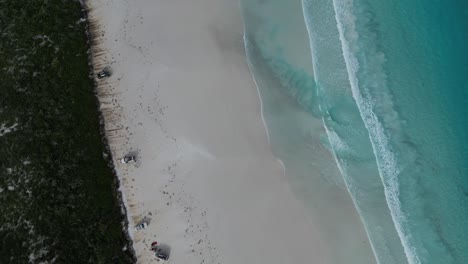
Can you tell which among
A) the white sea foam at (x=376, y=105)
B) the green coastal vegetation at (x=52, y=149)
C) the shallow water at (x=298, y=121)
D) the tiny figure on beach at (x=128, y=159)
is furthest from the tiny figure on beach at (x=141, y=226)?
the white sea foam at (x=376, y=105)

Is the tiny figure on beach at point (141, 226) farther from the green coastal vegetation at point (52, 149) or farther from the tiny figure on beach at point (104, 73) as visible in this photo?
the tiny figure on beach at point (104, 73)

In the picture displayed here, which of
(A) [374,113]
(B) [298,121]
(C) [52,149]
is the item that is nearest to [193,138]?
(B) [298,121]

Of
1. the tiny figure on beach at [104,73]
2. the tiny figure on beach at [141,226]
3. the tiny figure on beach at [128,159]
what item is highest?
the tiny figure on beach at [104,73]

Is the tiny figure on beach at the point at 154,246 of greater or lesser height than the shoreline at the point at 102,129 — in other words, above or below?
below

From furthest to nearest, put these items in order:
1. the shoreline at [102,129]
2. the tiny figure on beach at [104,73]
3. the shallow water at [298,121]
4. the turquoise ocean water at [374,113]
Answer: the tiny figure on beach at [104,73]
the shoreline at [102,129]
the turquoise ocean water at [374,113]
the shallow water at [298,121]

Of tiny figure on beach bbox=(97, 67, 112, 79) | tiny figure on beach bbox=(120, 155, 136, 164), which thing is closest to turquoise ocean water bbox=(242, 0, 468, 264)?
tiny figure on beach bbox=(120, 155, 136, 164)

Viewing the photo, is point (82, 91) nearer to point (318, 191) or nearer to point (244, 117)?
point (244, 117)

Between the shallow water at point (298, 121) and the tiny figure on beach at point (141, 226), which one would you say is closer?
the shallow water at point (298, 121)

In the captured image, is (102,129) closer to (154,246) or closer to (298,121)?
(154,246)
